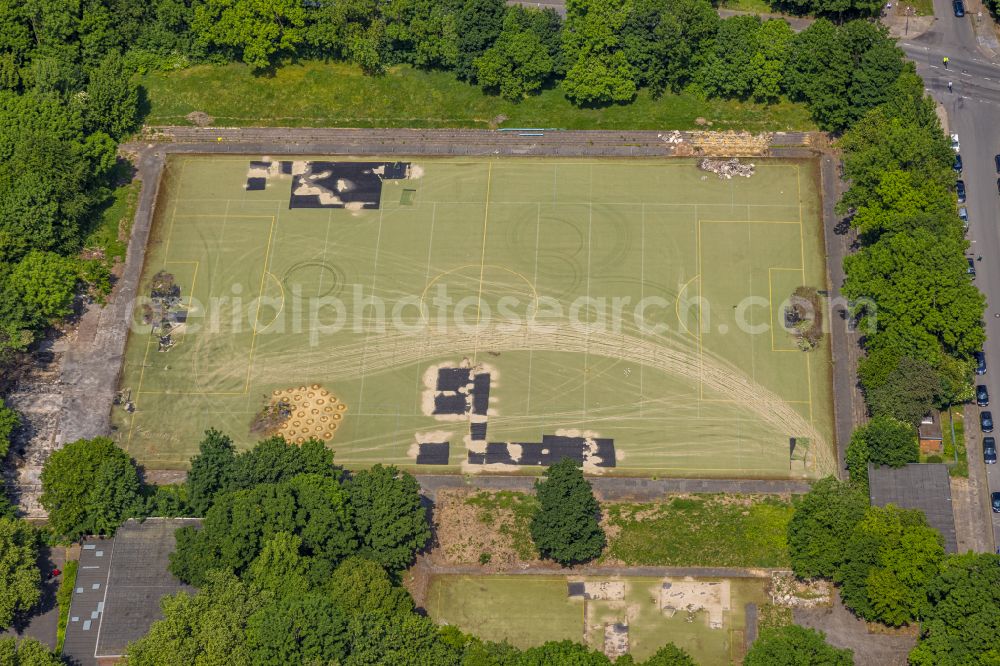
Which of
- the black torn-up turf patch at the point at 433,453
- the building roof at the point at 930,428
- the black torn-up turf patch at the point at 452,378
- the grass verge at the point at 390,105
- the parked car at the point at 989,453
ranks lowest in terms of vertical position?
the black torn-up turf patch at the point at 433,453

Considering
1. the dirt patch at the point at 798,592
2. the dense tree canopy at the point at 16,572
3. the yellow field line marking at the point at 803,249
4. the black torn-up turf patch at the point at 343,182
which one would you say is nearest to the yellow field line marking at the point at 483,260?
the black torn-up turf patch at the point at 343,182

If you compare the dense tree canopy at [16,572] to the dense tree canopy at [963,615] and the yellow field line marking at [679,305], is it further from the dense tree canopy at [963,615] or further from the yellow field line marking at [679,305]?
the dense tree canopy at [963,615]

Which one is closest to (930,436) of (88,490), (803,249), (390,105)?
(803,249)

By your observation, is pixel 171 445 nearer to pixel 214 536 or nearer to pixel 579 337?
pixel 214 536

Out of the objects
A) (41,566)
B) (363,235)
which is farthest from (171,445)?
(363,235)

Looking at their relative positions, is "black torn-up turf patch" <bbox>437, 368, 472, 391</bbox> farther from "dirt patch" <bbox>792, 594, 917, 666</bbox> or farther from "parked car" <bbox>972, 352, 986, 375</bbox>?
"parked car" <bbox>972, 352, 986, 375</bbox>
